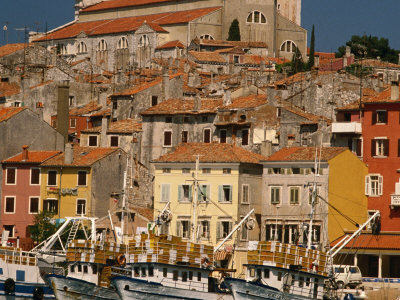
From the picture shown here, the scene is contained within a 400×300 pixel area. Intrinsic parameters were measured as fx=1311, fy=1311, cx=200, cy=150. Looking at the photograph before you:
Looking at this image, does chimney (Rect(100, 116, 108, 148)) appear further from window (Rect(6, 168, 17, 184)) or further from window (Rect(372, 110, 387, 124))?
window (Rect(372, 110, 387, 124))

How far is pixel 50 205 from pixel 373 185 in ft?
78.1

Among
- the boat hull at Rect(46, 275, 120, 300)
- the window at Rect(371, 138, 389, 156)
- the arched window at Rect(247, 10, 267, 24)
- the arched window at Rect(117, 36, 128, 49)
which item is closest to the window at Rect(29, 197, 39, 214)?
the boat hull at Rect(46, 275, 120, 300)

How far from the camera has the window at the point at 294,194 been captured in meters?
86.4

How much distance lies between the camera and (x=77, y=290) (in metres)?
73.1

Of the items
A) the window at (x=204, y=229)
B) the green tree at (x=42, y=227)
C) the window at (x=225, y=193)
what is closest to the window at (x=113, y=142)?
the green tree at (x=42, y=227)

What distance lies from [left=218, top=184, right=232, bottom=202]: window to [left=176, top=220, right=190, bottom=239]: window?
9.10 feet

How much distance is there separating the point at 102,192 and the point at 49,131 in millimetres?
10276

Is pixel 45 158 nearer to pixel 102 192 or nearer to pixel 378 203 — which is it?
pixel 102 192

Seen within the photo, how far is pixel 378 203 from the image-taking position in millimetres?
86812

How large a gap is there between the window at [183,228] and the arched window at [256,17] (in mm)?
95683

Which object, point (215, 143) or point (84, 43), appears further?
point (84, 43)

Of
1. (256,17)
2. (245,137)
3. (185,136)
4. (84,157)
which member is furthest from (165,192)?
(256,17)

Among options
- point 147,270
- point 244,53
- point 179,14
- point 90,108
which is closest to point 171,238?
point 147,270

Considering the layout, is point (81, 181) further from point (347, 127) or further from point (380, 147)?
point (380, 147)
